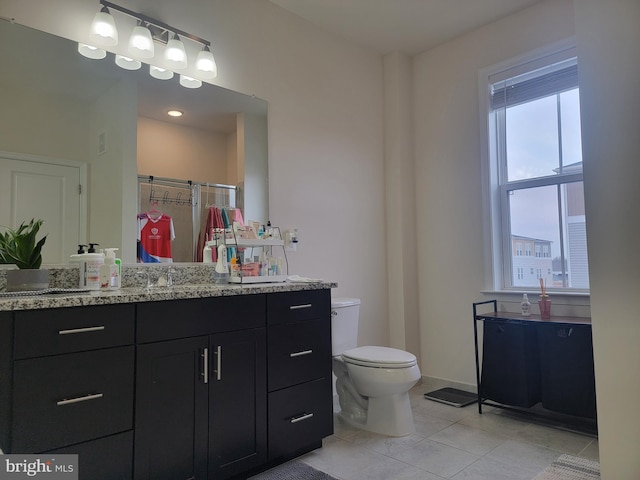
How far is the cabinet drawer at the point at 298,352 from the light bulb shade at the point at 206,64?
1512mm

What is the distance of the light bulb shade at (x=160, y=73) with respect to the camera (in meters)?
2.29

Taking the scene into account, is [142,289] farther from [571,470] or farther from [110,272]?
[571,470]

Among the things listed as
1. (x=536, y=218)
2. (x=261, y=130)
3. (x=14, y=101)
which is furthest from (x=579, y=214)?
(x=14, y=101)

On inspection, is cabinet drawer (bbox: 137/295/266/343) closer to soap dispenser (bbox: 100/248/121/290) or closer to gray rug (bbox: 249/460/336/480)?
soap dispenser (bbox: 100/248/121/290)

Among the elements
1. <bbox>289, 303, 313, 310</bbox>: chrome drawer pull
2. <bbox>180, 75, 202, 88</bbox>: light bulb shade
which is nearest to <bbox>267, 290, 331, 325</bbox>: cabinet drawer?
<bbox>289, 303, 313, 310</bbox>: chrome drawer pull

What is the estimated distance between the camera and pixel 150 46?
2223 millimetres

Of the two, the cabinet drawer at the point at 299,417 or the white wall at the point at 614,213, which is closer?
the white wall at the point at 614,213

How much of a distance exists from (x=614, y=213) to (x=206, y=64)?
85.4 inches

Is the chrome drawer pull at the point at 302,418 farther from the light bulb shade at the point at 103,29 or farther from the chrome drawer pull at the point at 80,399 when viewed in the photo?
the light bulb shade at the point at 103,29

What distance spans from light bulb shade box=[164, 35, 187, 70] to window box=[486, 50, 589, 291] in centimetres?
218

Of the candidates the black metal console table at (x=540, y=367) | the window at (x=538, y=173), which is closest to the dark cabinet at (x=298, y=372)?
the black metal console table at (x=540, y=367)

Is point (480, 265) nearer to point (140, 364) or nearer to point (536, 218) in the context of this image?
point (536, 218)

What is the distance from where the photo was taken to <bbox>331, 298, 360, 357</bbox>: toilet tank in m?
2.64

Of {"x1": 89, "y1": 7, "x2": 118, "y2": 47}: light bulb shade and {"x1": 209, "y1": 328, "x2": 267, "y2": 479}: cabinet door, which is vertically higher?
{"x1": 89, "y1": 7, "x2": 118, "y2": 47}: light bulb shade
